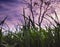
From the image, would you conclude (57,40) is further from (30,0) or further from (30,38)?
(30,0)

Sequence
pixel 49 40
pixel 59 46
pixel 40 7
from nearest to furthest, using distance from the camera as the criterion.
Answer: pixel 59 46 < pixel 49 40 < pixel 40 7

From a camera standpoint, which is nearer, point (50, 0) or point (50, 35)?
point (50, 35)

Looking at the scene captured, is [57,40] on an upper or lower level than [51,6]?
lower

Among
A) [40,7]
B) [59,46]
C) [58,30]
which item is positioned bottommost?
[59,46]

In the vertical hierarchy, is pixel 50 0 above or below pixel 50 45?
above

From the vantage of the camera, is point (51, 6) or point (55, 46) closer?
point (55, 46)

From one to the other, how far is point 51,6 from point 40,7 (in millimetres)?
2568

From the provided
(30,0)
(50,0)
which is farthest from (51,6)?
(30,0)

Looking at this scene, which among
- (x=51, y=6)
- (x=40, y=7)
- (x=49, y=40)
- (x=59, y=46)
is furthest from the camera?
(x=51, y=6)

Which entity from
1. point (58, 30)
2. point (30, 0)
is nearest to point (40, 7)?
point (30, 0)

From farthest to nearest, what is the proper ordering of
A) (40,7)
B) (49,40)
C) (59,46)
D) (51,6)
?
(51,6) → (40,7) → (49,40) → (59,46)

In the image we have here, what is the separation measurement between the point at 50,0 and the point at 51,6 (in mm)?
1599

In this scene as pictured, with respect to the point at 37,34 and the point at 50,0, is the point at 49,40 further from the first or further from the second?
the point at 50,0

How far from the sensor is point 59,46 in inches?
91.0
